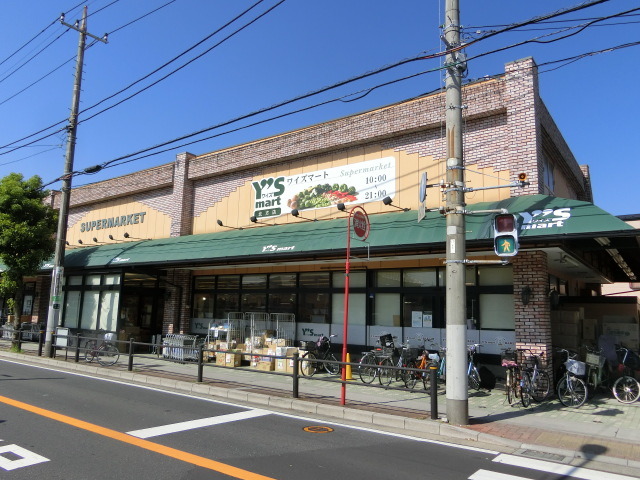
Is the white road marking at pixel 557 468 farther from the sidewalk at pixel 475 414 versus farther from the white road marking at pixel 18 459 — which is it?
the white road marking at pixel 18 459

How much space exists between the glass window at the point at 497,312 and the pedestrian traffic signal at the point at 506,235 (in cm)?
458

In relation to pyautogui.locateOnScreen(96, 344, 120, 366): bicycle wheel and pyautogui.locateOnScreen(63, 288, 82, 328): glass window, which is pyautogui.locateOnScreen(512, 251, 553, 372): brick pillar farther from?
pyautogui.locateOnScreen(63, 288, 82, 328): glass window

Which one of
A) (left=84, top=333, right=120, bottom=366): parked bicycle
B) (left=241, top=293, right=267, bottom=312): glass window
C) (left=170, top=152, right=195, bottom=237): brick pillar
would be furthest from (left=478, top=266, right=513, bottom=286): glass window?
(left=170, top=152, right=195, bottom=237): brick pillar

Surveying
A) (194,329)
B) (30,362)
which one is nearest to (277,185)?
(194,329)

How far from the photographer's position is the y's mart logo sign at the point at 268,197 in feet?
54.2

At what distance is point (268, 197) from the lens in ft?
55.3

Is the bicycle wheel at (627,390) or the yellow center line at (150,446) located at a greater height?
the bicycle wheel at (627,390)

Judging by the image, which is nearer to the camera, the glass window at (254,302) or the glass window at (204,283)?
the glass window at (254,302)

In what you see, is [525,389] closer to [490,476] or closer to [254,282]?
[490,476]

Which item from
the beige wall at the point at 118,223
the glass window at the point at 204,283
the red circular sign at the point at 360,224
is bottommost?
the glass window at the point at 204,283

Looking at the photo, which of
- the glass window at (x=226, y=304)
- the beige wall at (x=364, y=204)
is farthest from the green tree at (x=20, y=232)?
the glass window at (x=226, y=304)

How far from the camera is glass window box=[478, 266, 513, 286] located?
12047 mm

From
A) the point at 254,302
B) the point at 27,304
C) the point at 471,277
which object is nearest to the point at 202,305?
the point at 254,302

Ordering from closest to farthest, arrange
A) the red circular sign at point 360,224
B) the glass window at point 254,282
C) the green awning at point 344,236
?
1. the red circular sign at point 360,224
2. the green awning at point 344,236
3. the glass window at point 254,282
